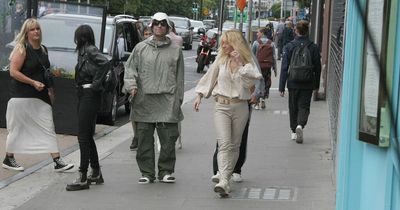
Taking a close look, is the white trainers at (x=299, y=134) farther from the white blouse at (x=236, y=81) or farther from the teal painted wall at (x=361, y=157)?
the teal painted wall at (x=361, y=157)

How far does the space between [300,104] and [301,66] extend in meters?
0.54

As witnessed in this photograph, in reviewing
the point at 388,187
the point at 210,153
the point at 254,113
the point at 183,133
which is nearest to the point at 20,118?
the point at 210,153

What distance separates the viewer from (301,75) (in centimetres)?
966

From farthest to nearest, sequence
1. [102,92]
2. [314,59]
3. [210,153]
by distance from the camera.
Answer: [314,59] < [210,153] < [102,92]

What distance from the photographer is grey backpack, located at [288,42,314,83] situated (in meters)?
9.66

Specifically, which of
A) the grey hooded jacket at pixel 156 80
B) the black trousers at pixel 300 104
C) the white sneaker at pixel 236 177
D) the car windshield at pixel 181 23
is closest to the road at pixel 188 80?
the car windshield at pixel 181 23

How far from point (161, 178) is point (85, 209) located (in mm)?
1269

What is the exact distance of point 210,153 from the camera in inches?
354

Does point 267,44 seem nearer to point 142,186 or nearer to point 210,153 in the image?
point 210,153

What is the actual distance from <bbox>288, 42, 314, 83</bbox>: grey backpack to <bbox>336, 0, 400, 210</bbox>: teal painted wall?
5.44 metres

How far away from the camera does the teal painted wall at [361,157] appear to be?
328 centimetres

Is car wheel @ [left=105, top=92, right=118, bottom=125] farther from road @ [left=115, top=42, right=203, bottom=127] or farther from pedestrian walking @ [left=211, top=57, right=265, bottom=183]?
pedestrian walking @ [left=211, top=57, right=265, bottom=183]

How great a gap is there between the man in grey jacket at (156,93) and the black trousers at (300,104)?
119 inches

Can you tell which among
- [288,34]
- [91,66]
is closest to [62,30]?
[91,66]
